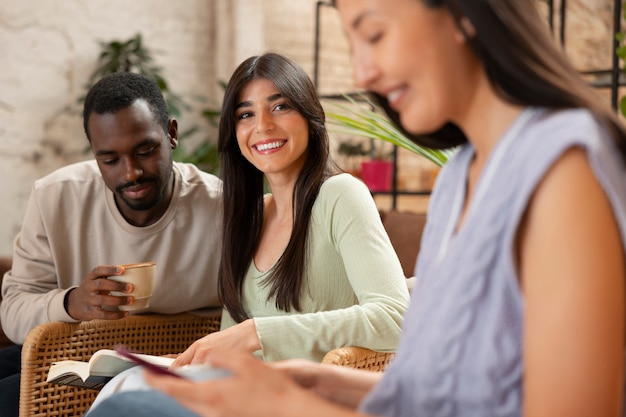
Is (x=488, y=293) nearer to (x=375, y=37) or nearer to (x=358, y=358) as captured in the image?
(x=375, y=37)

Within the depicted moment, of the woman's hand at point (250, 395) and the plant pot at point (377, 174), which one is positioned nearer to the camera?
the woman's hand at point (250, 395)

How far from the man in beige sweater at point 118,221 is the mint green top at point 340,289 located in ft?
0.83

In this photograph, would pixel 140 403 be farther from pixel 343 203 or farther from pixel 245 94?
pixel 245 94

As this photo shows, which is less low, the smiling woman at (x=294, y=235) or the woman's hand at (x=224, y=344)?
the smiling woman at (x=294, y=235)

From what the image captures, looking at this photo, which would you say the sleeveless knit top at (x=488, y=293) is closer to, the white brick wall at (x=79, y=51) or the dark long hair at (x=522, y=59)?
the dark long hair at (x=522, y=59)

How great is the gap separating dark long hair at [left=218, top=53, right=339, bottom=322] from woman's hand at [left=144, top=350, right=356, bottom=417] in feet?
3.48

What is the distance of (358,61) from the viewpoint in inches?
32.5

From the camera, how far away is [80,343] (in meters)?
1.98

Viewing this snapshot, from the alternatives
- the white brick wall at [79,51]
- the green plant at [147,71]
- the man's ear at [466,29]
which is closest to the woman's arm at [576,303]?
the man's ear at [466,29]

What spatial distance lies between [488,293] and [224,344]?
0.86 m

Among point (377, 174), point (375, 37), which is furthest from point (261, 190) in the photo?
point (377, 174)

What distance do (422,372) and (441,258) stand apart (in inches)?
4.8

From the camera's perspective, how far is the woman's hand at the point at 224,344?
4.92 feet

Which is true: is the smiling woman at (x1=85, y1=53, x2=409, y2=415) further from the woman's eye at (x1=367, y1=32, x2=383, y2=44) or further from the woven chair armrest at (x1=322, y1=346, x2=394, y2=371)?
the woman's eye at (x1=367, y1=32, x2=383, y2=44)
